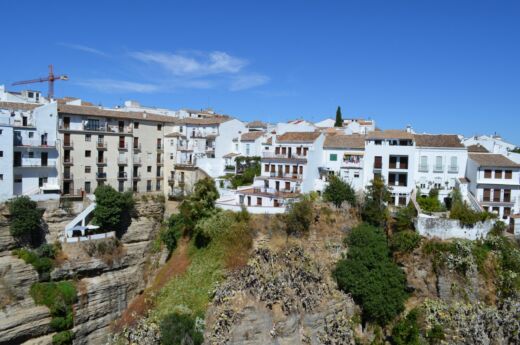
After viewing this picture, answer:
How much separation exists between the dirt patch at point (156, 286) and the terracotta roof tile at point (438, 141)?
24326 mm

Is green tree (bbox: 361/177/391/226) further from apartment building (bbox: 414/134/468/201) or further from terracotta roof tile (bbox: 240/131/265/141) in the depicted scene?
terracotta roof tile (bbox: 240/131/265/141)

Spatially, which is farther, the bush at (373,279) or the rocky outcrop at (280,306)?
the bush at (373,279)

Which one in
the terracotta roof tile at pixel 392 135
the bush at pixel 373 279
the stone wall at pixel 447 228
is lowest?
the bush at pixel 373 279

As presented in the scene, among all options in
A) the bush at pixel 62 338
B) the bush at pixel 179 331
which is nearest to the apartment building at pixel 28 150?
the bush at pixel 62 338

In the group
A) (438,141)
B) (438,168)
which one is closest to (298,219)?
(438,168)

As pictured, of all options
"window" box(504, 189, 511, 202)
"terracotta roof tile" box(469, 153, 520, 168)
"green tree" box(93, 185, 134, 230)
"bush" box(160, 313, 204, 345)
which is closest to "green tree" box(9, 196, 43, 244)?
"green tree" box(93, 185, 134, 230)

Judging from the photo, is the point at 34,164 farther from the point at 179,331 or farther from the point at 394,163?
the point at 394,163

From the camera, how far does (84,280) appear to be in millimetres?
36250

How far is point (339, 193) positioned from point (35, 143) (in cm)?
2800

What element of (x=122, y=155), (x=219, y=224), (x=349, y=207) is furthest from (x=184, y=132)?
(x=349, y=207)

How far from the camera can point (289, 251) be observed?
1328 inches

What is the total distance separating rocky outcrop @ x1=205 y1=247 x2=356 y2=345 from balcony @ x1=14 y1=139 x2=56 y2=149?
2191cm

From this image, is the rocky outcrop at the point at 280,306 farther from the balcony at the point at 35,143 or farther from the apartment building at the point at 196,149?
the balcony at the point at 35,143

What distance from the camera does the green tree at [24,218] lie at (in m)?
34.8
